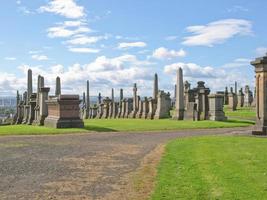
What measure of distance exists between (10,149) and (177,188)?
886 centimetres

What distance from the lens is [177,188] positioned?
7.75 m

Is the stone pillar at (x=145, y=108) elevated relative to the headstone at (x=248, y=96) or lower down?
lower down

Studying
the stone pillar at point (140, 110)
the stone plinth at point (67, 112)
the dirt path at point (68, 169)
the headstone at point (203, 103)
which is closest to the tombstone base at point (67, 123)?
the stone plinth at point (67, 112)

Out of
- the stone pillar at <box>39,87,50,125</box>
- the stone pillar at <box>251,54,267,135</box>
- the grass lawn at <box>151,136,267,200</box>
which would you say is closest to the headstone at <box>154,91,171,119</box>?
the stone pillar at <box>39,87,50,125</box>

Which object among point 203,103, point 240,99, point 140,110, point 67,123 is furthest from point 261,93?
point 240,99

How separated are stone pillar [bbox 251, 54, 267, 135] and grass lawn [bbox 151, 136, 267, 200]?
480 centimetres

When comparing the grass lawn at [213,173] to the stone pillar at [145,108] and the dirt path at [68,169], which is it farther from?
the stone pillar at [145,108]

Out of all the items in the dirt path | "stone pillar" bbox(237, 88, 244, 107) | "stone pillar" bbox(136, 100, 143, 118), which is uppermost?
"stone pillar" bbox(237, 88, 244, 107)

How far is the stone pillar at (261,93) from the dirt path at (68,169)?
548 centimetres

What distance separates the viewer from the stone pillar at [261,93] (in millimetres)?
18328

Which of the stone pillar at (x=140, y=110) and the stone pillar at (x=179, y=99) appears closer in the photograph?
the stone pillar at (x=179, y=99)

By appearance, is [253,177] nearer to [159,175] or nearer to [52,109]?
[159,175]

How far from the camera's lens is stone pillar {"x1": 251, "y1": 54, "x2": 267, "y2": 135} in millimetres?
18328

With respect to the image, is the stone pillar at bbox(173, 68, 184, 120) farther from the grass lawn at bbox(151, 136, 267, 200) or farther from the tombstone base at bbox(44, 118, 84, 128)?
the grass lawn at bbox(151, 136, 267, 200)
